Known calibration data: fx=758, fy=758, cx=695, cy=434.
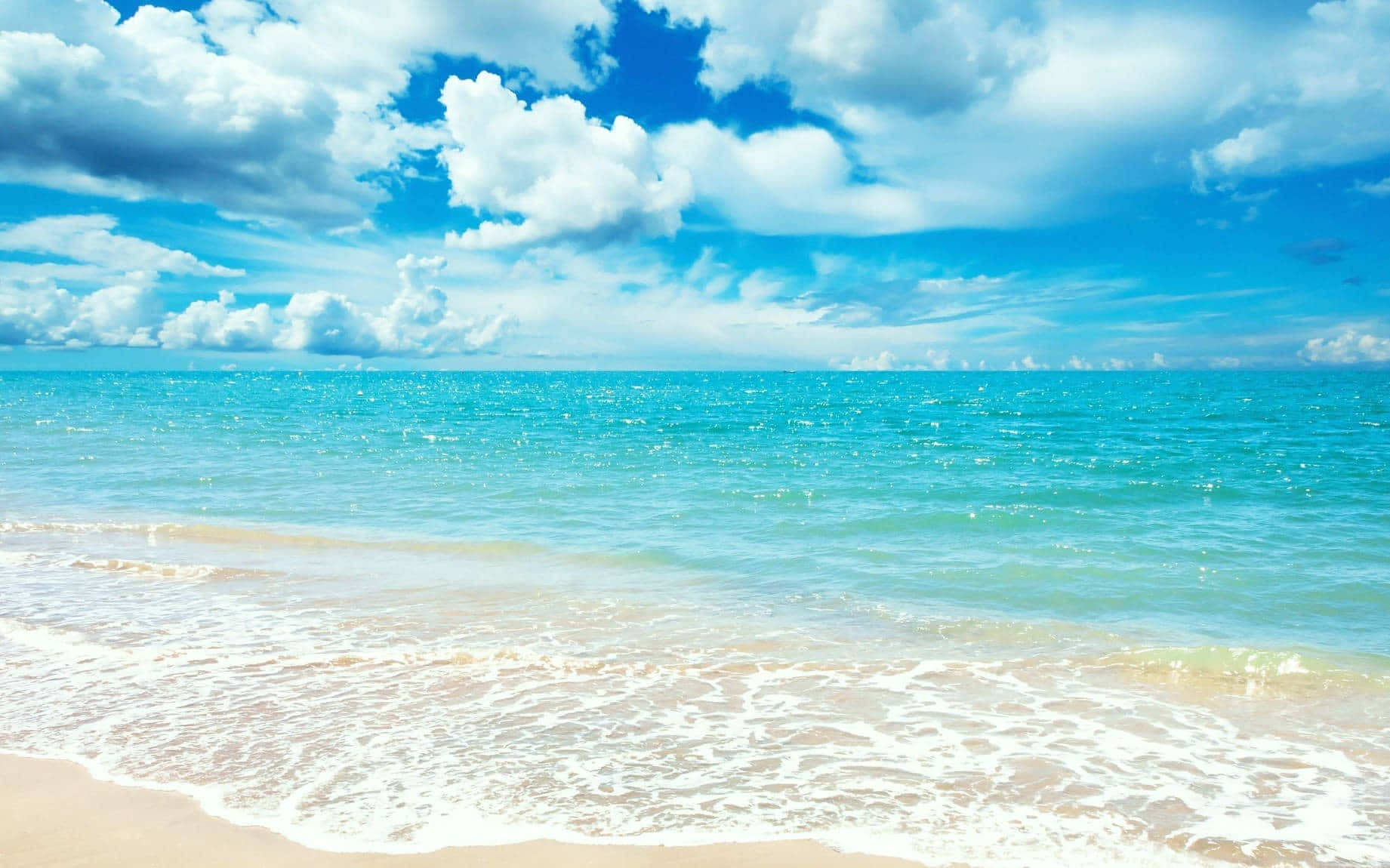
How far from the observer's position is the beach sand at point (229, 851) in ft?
16.5

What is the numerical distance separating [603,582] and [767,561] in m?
3.34

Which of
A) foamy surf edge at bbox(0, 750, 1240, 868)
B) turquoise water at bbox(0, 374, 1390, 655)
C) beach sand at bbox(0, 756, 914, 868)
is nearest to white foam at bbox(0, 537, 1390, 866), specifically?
foamy surf edge at bbox(0, 750, 1240, 868)

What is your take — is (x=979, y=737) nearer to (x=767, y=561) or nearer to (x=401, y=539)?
(x=767, y=561)

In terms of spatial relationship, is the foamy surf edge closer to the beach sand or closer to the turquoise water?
the beach sand

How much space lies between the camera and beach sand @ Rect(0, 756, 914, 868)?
16.5 ft

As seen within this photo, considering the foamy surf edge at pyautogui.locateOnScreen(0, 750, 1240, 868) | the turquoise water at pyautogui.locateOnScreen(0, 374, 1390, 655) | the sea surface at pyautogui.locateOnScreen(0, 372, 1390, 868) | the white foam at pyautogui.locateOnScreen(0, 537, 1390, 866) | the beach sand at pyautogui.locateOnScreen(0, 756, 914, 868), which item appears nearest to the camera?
the beach sand at pyautogui.locateOnScreen(0, 756, 914, 868)

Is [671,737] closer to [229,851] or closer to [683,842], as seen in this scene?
[683,842]

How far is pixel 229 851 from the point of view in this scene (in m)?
5.14

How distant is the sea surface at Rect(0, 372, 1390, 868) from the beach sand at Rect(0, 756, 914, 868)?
0.17 metres

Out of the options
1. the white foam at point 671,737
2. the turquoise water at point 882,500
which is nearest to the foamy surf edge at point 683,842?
the white foam at point 671,737

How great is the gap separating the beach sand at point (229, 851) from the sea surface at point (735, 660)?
Answer: 0.17 metres

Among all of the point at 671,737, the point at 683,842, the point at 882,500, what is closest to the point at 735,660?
the point at 671,737

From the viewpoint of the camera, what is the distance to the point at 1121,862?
16.9 feet

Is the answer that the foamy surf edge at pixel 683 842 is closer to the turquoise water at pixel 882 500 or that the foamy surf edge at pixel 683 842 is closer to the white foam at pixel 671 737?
the white foam at pixel 671 737
